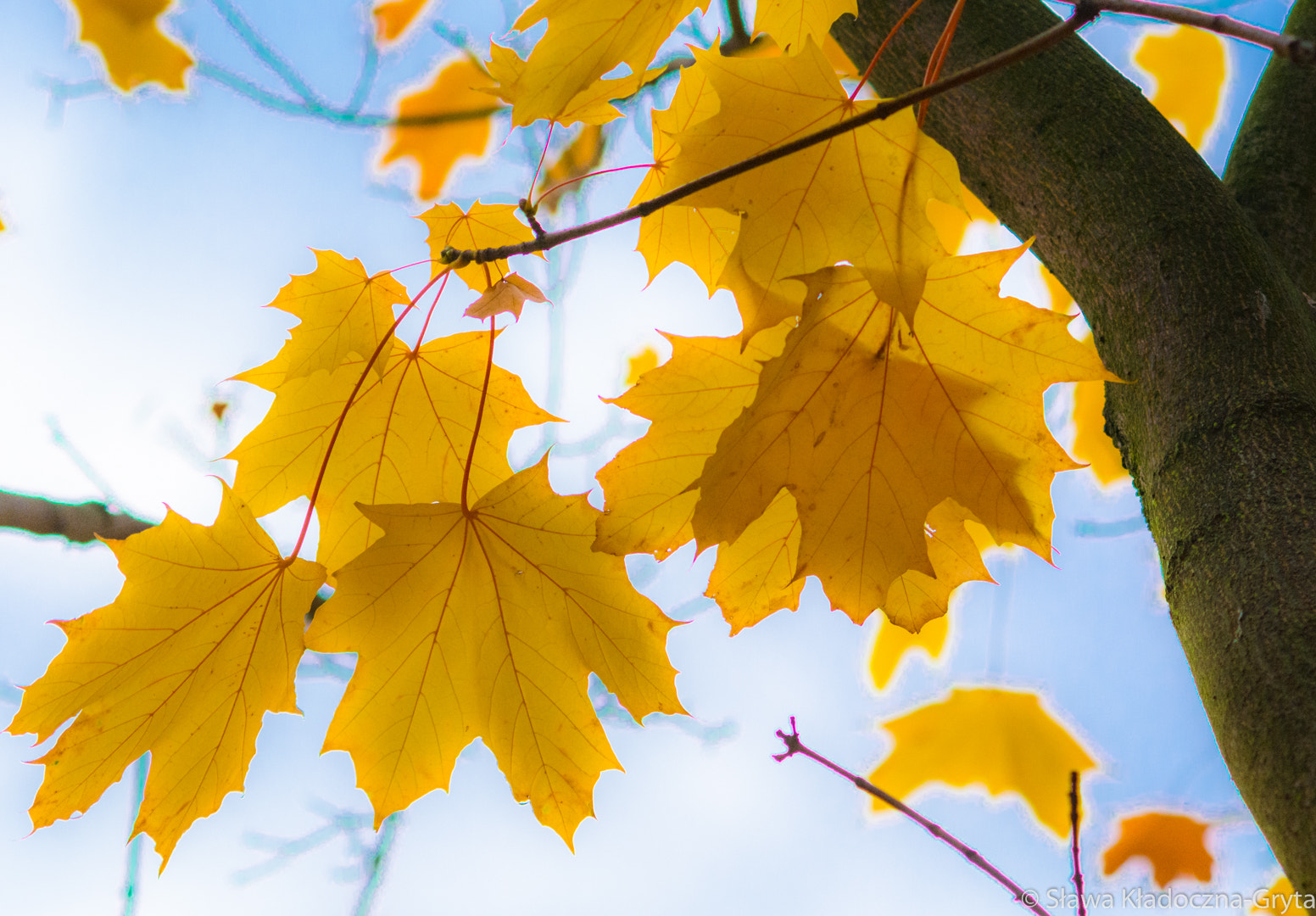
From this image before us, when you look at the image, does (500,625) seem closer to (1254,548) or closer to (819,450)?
(819,450)

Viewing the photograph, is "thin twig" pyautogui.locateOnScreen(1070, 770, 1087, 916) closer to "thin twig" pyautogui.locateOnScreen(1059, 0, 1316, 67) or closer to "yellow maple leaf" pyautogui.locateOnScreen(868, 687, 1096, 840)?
"thin twig" pyautogui.locateOnScreen(1059, 0, 1316, 67)

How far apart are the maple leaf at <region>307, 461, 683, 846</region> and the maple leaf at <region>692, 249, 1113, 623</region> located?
13 centimetres

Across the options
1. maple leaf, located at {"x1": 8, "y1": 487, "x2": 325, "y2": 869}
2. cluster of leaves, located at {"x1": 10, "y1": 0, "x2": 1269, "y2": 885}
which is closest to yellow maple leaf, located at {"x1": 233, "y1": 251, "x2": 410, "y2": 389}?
cluster of leaves, located at {"x1": 10, "y1": 0, "x2": 1269, "y2": 885}

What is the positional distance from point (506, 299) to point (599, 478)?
135 millimetres

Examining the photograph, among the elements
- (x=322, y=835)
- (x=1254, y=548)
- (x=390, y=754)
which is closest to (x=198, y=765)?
(x=390, y=754)

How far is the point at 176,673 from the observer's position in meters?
0.60

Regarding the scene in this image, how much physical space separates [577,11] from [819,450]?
0.32m

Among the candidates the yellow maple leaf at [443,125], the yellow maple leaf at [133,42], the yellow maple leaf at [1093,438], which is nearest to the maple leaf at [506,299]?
the yellow maple leaf at [1093,438]

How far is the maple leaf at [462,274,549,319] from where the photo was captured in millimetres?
546

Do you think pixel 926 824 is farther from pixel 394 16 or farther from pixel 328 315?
pixel 394 16

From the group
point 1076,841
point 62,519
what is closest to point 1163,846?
point 1076,841

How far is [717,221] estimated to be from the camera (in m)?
0.65

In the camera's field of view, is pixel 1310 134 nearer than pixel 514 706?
No

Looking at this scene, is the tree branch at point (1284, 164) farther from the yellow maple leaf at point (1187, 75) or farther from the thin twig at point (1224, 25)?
the thin twig at point (1224, 25)
